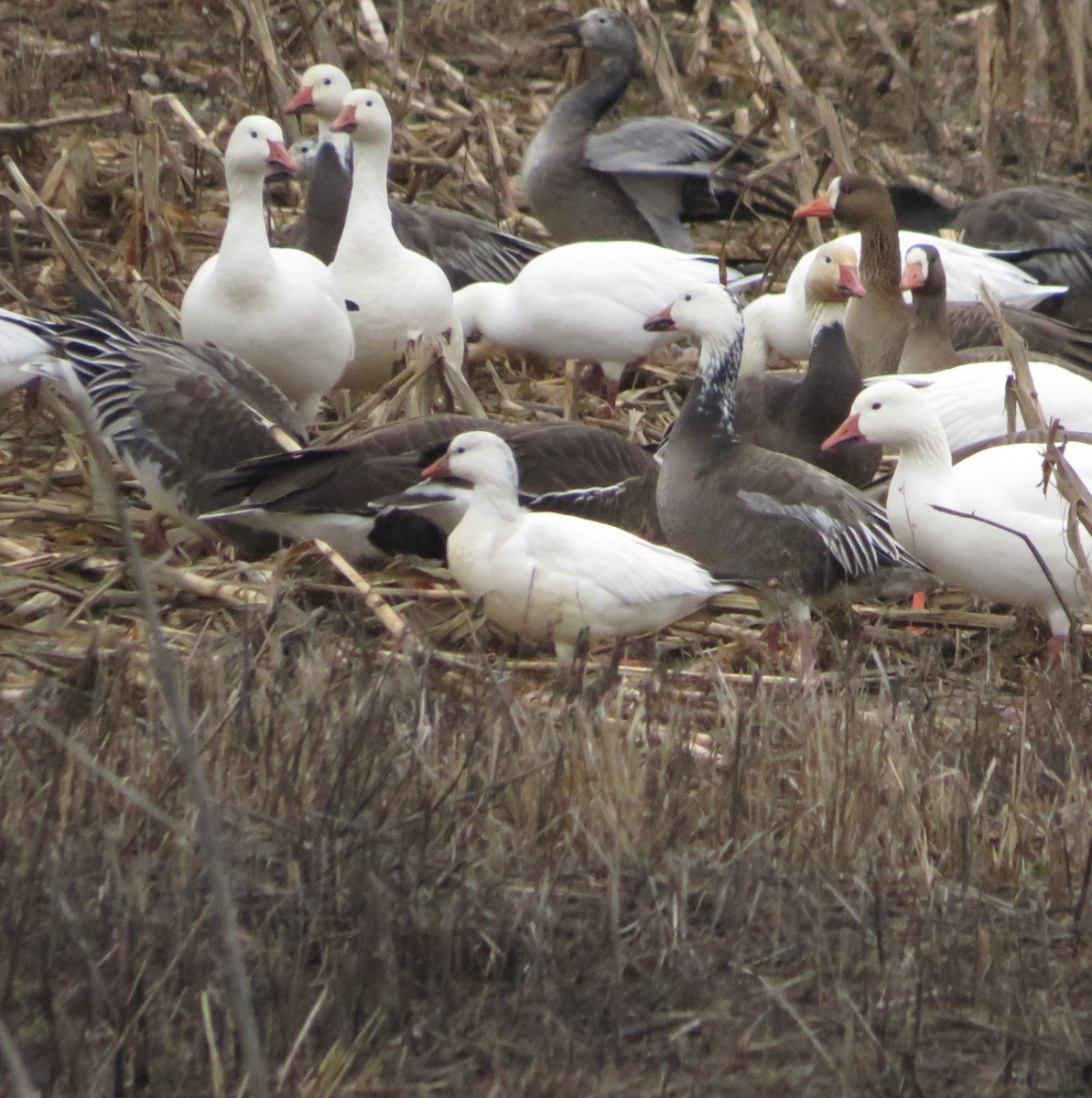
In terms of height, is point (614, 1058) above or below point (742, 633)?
above

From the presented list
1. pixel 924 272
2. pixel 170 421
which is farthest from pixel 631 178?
pixel 170 421

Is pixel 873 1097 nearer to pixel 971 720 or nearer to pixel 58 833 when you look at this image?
pixel 58 833

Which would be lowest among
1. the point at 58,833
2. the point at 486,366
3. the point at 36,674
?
the point at 486,366

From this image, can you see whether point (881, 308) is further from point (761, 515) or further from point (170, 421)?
point (170, 421)

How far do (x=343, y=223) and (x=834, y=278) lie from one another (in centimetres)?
214

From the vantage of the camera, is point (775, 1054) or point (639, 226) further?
point (639, 226)

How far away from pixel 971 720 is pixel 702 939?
125cm

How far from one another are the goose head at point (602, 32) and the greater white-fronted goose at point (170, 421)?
4309 mm

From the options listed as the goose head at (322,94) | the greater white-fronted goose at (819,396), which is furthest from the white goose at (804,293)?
the goose head at (322,94)

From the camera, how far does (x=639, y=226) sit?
360 inches

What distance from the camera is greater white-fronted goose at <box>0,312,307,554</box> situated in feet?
18.2

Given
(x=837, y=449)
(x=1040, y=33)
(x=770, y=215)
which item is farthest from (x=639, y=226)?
(x=837, y=449)

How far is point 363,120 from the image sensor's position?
7.18 m

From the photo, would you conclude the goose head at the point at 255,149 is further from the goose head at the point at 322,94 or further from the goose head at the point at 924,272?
the goose head at the point at 924,272
